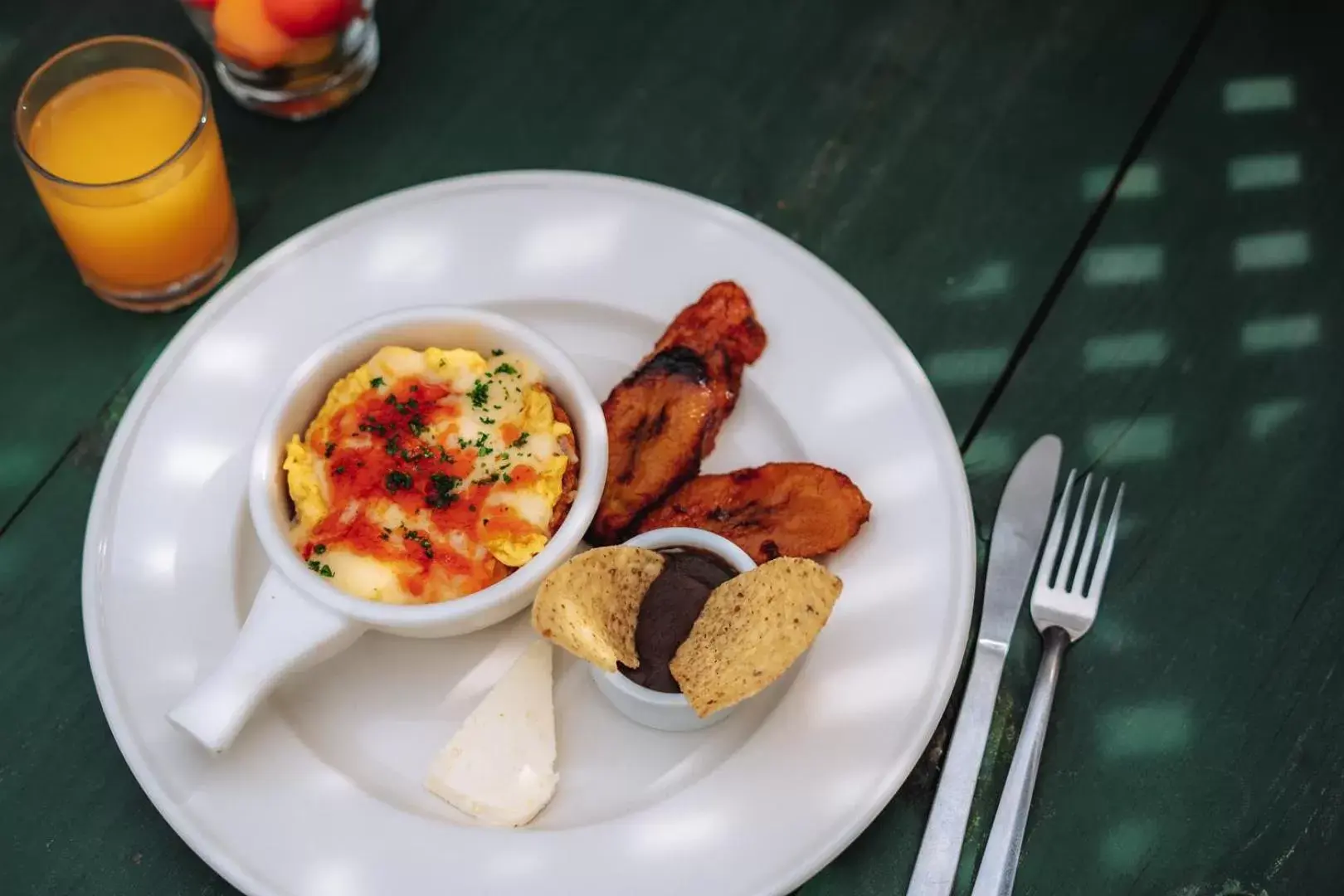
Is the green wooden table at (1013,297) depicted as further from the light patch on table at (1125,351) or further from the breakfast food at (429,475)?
the breakfast food at (429,475)

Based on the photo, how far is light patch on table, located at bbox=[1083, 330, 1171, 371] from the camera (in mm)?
2299

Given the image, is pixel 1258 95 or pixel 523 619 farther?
pixel 1258 95

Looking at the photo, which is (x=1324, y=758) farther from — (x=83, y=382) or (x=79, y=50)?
A: (x=79, y=50)

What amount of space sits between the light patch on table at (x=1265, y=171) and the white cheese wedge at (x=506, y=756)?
1.48 meters

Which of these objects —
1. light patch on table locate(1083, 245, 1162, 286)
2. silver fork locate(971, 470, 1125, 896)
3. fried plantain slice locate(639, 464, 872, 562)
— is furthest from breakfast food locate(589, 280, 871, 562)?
light patch on table locate(1083, 245, 1162, 286)

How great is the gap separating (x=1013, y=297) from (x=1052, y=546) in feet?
1.54

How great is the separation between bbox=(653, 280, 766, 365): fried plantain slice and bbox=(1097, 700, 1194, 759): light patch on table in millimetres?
755

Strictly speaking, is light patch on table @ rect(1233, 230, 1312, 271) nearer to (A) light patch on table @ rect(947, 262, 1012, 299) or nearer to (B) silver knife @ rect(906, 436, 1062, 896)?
(A) light patch on table @ rect(947, 262, 1012, 299)

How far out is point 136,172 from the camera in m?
2.21

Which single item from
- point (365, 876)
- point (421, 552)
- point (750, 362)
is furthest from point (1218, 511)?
point (365, 876)

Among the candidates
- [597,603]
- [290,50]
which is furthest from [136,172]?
[597,603]

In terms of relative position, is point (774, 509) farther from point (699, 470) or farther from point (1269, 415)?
point (1269, 415)

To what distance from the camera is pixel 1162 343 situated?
2.32 m

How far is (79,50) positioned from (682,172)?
996 mm
